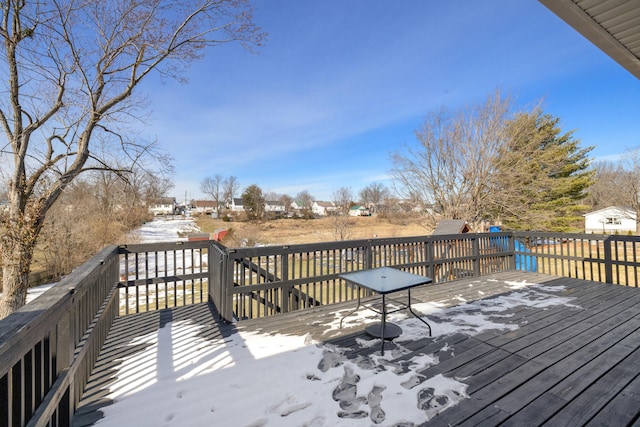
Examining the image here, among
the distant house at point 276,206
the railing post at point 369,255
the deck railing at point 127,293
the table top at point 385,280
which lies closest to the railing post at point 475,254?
the deck railing at point 127,293

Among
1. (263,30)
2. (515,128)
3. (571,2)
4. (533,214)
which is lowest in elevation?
(533,214)

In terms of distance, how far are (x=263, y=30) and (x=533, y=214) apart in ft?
49.9

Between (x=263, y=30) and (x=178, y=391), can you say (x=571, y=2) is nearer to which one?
(x=178, y=391)

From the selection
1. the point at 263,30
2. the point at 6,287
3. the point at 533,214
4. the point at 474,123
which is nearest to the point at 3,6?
the point at 263,30

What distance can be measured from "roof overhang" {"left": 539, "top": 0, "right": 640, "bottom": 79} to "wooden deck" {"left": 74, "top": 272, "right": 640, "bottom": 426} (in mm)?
2845

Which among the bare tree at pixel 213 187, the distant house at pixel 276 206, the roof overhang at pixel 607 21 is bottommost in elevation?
the roof overhang at pixel 607 21

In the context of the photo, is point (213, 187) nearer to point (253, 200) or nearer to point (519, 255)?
point (253, 200)

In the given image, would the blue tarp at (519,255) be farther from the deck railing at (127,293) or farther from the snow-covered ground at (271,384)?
the snow-covered ground at (271,384)

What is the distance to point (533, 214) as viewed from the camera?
14.4 metres

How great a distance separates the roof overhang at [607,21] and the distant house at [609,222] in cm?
2937

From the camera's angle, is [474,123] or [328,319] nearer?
[328,319]

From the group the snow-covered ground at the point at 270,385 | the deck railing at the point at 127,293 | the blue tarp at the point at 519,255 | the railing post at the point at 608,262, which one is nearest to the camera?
the deck railing at the point at 127,293

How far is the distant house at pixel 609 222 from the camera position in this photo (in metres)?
24.4

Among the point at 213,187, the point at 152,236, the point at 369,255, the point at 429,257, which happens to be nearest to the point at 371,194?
the point at 213,187
